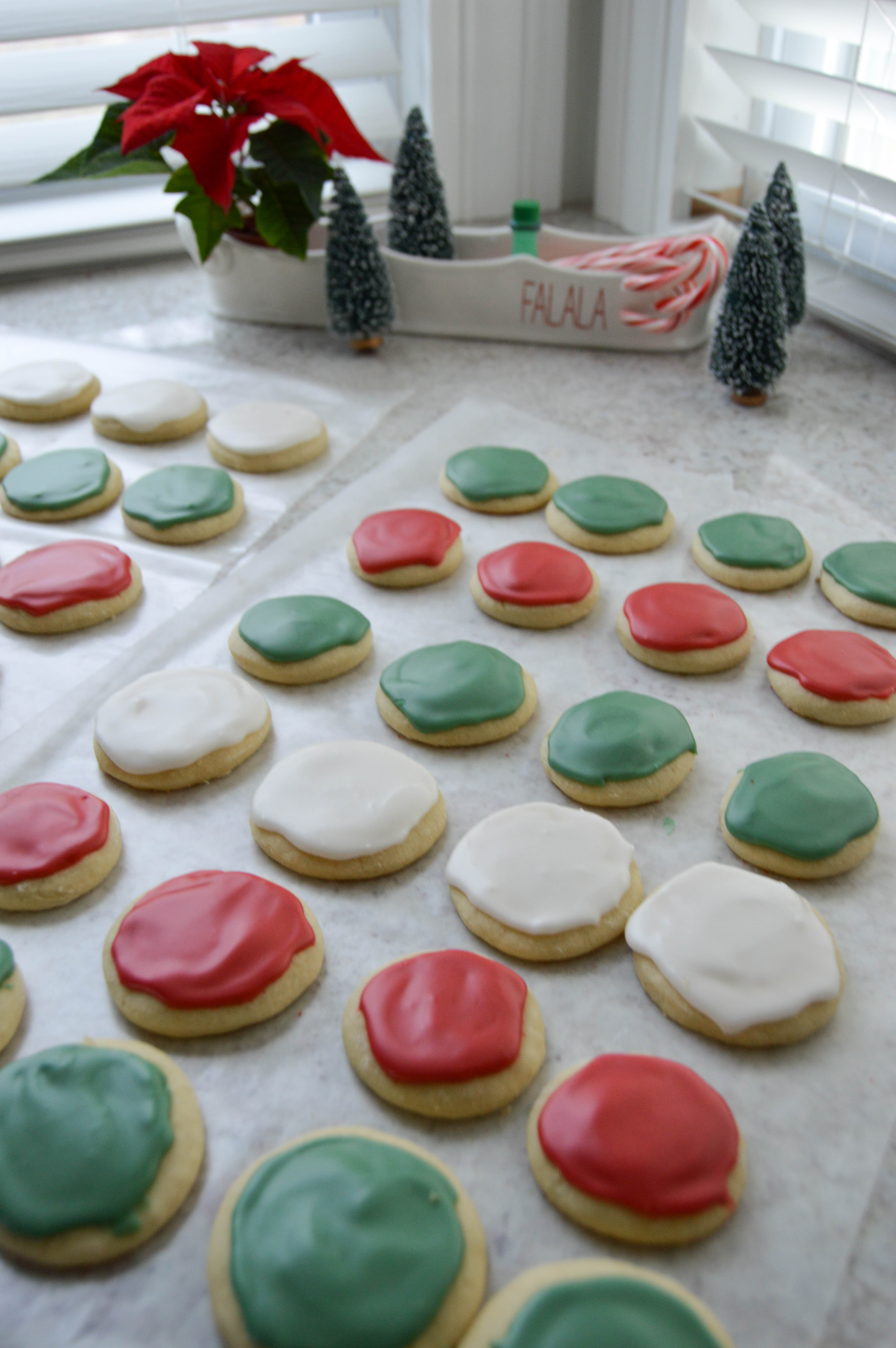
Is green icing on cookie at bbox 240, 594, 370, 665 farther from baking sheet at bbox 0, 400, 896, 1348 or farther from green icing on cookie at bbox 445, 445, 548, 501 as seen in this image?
green icing on cookie at bbox 445, 445, 548, 501

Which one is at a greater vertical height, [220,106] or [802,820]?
[220,106]

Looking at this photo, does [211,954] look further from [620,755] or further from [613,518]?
[613,518]

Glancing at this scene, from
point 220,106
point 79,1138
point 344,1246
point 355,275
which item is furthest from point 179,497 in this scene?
point 344,1246

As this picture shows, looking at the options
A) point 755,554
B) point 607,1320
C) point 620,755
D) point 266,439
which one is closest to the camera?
point 607,1320

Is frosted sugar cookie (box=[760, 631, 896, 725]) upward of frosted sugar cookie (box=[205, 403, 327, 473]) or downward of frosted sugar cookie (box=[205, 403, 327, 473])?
downward

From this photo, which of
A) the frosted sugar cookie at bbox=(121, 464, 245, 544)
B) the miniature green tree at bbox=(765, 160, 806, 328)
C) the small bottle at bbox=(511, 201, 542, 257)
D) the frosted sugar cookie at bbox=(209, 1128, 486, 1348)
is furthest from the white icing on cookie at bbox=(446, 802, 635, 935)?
the small bottle at bbox=(511, 201, 542, 257)

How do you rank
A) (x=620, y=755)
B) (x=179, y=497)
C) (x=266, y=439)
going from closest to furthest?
1. (x=620, y=755)
2. (x=179, y=497)
3. (x=266, y=439)

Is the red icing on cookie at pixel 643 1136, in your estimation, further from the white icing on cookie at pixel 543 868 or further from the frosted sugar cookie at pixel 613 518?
the frosted sugar cookie at pixel 613 518

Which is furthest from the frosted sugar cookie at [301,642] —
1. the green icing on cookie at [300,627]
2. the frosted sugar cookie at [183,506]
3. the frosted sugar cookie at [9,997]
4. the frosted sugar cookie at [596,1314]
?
the frosted sugar cookie at [596,1314]
